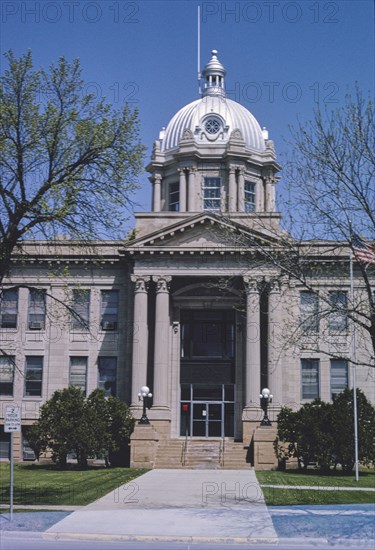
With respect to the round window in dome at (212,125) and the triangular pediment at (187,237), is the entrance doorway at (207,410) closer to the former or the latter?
the triangular pediment at (187,237)

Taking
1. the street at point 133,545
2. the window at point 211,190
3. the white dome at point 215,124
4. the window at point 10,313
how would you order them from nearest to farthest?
the street at point 133,545 < the window at point 10,313 < the window at point 211,190 < the white dome at point 215,124

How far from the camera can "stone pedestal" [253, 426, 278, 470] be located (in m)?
39.1

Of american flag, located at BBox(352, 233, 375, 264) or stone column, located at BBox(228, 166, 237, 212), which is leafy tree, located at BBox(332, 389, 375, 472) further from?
stone column, located at BBox(228, 166, 237, 212)

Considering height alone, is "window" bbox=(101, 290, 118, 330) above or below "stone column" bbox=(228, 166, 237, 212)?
below

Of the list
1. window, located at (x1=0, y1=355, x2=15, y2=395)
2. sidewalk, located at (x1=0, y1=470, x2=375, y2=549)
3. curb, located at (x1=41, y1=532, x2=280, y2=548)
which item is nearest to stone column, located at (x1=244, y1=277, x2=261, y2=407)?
window, located at (x1=0, y1=355, x2=15, y2=395)

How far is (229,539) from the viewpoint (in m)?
17.0

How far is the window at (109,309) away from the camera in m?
48.1

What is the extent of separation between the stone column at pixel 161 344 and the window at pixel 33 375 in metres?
8.15

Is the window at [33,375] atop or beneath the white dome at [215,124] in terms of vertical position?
beneath

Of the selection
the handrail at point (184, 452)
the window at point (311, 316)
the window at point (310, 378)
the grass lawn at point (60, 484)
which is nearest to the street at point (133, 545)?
the window at point (311, 316)

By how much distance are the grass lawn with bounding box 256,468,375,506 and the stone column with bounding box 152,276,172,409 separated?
27.9 feet

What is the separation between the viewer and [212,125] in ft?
190

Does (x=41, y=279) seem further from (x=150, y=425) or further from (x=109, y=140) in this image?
(x=109, y=140)

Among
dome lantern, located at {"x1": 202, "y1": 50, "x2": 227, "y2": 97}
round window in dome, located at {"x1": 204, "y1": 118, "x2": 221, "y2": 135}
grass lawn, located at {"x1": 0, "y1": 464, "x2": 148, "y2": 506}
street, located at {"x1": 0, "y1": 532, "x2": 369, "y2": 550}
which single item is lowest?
street, located at {"x1": 0, "y1": 532, "x2": 369, "y2": 550}
